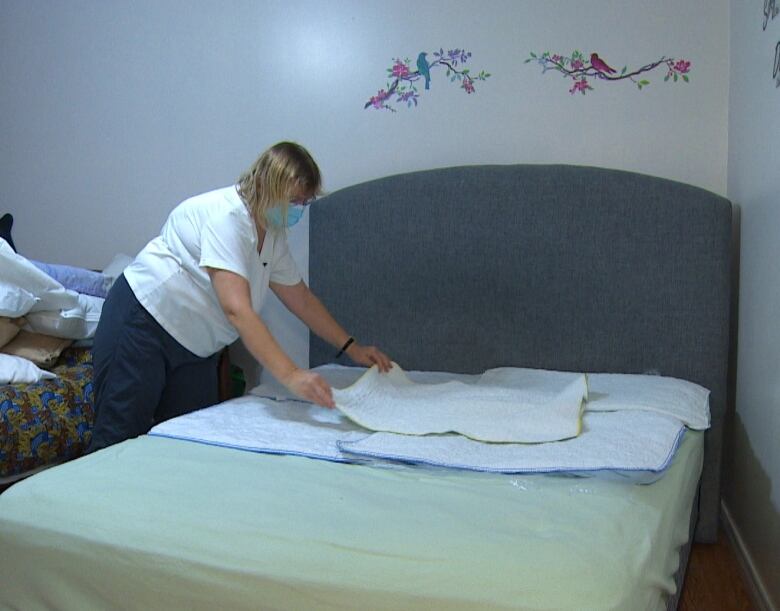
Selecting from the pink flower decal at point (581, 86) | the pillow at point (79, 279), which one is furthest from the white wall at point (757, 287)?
the pillow at point (79, 279)

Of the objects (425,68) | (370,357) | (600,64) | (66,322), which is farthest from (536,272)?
(66,322)

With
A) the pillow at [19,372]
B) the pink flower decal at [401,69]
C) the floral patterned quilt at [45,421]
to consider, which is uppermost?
the pink flower decal at [401,69]

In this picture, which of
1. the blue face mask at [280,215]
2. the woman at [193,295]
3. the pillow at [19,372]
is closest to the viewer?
the woman at [193,295]

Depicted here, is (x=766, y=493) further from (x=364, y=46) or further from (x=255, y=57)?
(x=255, y=57)

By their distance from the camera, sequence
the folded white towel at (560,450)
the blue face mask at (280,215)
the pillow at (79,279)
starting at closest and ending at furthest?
the folded white towel at (560,450) < the blue face mask at (280,215) < the pillow at (79,279)

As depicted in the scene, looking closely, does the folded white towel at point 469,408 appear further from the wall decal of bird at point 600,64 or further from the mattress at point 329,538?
the wall decal of bird at point 600,64

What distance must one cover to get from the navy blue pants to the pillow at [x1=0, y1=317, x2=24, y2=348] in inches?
15.9

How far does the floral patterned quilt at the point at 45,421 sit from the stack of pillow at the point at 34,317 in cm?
6

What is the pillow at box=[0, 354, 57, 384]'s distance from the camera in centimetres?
215

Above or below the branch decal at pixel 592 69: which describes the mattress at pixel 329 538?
below

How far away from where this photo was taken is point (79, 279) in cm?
265

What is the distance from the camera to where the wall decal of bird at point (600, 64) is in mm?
2334

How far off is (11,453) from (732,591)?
1939mm

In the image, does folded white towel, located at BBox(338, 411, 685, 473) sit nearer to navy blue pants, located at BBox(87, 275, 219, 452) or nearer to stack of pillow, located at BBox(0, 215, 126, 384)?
navy blue pants, located at BBox(87, 275, 219, 452)
